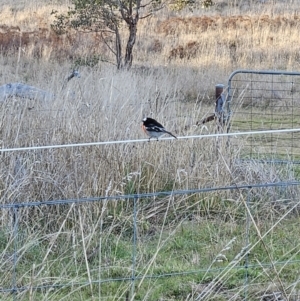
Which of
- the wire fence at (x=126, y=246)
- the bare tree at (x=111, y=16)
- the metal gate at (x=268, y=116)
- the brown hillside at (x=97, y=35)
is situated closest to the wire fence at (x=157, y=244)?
the wire fence at (x=126, y=246)

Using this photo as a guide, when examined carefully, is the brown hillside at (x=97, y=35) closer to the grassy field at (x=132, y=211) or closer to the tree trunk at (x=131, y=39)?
the tree trunk at (x=131, y=39)

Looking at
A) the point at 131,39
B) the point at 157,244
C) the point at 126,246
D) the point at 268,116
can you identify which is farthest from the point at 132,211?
the point at 131,39

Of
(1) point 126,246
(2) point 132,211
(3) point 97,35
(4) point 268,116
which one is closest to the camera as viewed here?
(1) point 126,246

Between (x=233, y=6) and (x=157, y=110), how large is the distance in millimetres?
21697

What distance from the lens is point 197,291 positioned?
4.14 m

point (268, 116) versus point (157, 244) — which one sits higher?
point (157, 244)

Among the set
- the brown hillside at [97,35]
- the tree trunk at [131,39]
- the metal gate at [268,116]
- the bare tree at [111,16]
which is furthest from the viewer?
the brown hillside at [97,35]

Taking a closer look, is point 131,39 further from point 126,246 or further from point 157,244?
point 157,244

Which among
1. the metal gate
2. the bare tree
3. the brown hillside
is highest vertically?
the bare tree

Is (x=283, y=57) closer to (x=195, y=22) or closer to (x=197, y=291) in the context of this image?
(x=195, y=22)

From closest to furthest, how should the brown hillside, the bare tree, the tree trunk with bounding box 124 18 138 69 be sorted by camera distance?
the bare tree < the tree trunk with bounding box 124 18 138 69 < the brown hillside

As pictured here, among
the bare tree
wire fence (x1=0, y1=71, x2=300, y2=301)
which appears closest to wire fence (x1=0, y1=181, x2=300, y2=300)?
wire fence (x1=0, y1=71, x2=300, y2=301)

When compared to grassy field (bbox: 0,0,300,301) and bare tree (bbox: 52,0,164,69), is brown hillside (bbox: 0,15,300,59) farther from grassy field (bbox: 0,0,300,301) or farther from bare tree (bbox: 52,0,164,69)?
grassy field (bbox: 0,0,300,301)

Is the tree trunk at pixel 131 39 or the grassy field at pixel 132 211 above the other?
the tree trunk at pixel 131 39
